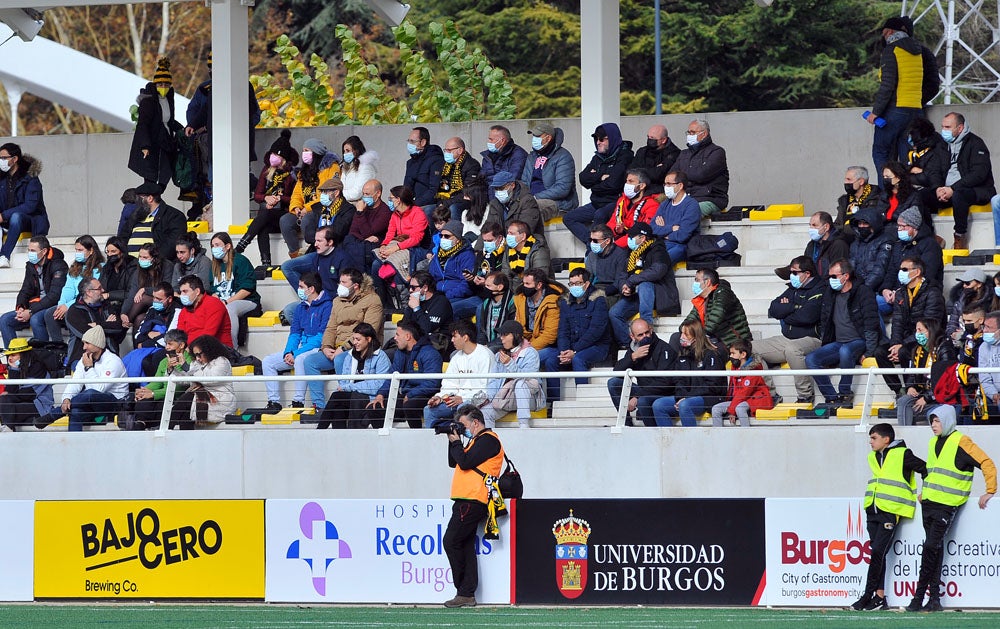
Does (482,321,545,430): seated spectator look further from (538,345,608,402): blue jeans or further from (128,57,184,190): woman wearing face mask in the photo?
(128,57,184,190): woman wearing face mask

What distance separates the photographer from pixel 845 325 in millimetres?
17516

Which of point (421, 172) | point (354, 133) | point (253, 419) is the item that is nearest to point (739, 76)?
point (354, 133)

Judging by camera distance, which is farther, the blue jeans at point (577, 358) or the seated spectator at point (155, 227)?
the seated spectator at point (155, 227)

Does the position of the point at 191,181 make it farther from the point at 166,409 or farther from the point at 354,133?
the point at 166,409

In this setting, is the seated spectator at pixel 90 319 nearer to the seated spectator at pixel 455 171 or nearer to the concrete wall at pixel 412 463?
the concrete wall at pixel 412 463

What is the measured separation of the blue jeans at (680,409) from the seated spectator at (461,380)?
164cm

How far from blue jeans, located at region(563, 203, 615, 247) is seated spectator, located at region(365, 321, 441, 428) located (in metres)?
2.63

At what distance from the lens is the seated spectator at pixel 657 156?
2025 centimetres

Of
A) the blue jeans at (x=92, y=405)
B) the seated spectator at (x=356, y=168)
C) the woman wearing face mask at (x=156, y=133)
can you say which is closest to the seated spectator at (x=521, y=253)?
the seated spectator at (x=356, y=168)

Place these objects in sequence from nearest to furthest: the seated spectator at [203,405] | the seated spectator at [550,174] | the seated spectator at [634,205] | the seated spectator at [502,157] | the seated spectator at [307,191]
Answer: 1. the seated spectator at [203,405]
2. the seated spectator at [634,205]
3. the seated spectator at [550,174]
4. the seated spectator at [502,157]
5. the seated spectator at [307,191]

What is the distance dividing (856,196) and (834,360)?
2.44 metres

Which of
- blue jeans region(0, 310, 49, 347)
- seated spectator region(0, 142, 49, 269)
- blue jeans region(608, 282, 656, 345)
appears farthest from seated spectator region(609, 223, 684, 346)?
seated spectator region(0, 142, 49, 269)

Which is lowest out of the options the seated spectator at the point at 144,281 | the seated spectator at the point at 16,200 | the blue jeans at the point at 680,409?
the blue jeans at the point at 680,409

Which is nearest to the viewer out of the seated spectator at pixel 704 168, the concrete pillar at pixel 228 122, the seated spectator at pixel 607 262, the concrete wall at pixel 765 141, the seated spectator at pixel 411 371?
the seated spectator at pixel 411 371
